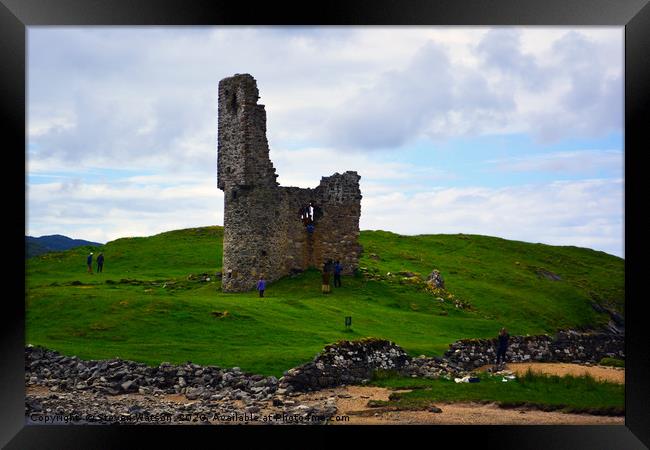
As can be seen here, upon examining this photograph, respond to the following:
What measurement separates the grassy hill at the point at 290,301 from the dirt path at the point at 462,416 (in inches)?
198

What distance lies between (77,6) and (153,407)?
40.0 ft

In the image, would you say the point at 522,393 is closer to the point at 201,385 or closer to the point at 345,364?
the point at 345,364

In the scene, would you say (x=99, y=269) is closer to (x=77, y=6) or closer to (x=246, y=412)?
(x=246, y=412)

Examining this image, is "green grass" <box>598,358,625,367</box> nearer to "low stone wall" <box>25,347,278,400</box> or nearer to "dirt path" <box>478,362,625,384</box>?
"dirt path" <box>478,362,625,384</box>

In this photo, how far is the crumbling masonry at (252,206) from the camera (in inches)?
1967

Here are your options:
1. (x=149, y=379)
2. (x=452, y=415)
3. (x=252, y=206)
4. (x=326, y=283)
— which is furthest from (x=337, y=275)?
(x=452, y=415)

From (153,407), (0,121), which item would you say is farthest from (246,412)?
(0,121)

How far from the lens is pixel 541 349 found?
42438 millimetres

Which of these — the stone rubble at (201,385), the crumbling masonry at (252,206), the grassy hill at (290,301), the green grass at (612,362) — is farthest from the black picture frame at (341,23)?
the crumbling masonry at (252,206)

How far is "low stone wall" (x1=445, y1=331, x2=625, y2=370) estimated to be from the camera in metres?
36.4

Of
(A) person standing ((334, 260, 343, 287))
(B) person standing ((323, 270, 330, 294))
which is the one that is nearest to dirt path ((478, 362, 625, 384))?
(B) person standing ((323, 270, 330, 294))

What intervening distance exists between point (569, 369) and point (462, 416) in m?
15.0

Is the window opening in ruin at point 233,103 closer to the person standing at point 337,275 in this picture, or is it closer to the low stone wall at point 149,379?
the person standing at point 337,275

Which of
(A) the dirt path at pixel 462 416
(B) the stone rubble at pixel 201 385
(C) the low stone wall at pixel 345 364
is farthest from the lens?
(C) the low stone wall at pixel 345 364
